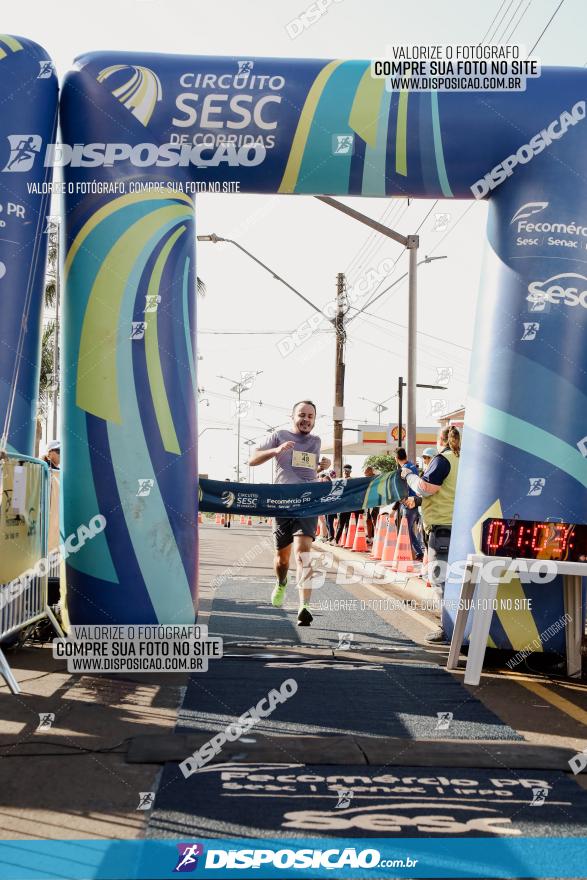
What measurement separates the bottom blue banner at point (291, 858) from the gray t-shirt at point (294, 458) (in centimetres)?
591

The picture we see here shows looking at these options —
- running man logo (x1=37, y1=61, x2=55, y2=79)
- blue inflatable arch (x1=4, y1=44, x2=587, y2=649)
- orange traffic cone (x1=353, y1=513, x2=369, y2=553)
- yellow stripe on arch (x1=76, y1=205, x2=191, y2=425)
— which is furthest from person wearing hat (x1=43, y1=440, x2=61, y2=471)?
orange traffic cone (x1=353, y1=513, x2=369, y2=553)

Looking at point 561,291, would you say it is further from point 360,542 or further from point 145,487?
point 360,542

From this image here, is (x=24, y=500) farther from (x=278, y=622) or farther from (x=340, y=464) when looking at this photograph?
(x=340, y=464)

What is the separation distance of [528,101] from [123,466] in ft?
14.9

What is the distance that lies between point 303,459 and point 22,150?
153 inches

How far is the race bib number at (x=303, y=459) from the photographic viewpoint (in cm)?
947

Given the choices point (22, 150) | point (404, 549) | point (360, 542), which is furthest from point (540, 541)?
point (360, 542)

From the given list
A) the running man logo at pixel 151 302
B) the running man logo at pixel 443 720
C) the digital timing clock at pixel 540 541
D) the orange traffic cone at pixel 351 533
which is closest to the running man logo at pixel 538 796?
the running man logo at pixel 443 720

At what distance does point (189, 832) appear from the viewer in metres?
3.76

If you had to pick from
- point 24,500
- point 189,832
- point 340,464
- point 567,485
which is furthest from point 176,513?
point 340,464

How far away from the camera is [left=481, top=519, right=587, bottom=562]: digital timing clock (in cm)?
690

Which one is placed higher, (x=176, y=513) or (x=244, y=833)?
(x=176, y=513)

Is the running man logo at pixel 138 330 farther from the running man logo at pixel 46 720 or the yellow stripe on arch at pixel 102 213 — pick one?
the running man logo at pixel 46 720

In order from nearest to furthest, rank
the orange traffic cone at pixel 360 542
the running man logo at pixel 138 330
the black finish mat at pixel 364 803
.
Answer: the black finish mat at pixel 364 803 < the running man logo at pixel 138 330 < the orange traffic cone at pixel 360 542
